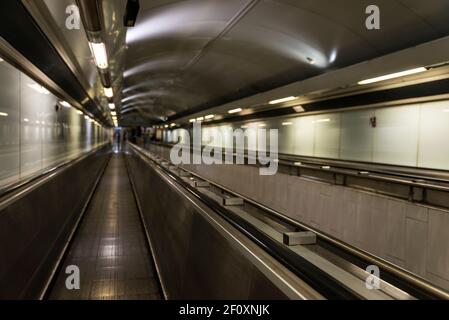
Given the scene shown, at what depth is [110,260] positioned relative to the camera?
4.99 m

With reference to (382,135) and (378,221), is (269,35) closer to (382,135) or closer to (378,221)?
(382,135)

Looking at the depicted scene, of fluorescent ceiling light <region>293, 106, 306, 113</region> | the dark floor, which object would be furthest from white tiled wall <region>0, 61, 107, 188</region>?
fluorescent ceiling light <region>293, 106, 306, 113</region>

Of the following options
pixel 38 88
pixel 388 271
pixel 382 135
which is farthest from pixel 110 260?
pixel 382 135

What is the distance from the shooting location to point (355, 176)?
5.91 m

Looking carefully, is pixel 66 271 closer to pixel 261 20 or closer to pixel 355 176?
pixel 355 176

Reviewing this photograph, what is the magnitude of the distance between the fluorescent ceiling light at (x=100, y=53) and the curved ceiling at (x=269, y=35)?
128 cm

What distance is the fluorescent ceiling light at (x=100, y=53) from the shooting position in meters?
5.19

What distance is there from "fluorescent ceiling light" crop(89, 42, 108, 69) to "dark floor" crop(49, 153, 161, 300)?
3298 millimetres

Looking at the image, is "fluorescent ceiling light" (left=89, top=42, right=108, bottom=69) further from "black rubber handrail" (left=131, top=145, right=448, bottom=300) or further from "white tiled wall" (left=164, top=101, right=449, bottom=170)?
"white tiled wall" (left=164, top=101, right=449, bottom=170)

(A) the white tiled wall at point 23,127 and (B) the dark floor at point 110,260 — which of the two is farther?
(B) the dark floor at point 110,260

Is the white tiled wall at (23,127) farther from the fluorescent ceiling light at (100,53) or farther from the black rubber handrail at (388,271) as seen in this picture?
the black rubber handrail at (388,271)

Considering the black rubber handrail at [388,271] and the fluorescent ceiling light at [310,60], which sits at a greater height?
the fluorescent ceiling light at [310,60]

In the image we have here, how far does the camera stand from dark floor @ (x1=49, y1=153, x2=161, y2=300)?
13.4ft

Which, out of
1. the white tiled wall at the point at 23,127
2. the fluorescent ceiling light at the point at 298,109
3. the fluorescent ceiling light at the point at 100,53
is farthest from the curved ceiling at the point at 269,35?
the white tiled wall at the point at 23,127
